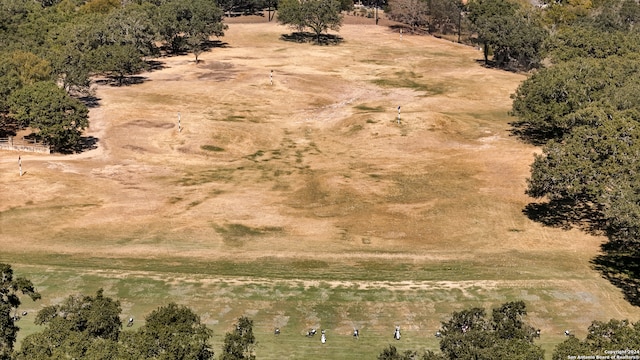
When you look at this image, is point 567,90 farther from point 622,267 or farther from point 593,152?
point 622,267

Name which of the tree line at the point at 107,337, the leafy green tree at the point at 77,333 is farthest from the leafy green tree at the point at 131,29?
the leafy green tree at the point at 77,333

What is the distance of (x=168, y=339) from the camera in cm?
2872

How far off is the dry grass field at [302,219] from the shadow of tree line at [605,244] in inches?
40.1

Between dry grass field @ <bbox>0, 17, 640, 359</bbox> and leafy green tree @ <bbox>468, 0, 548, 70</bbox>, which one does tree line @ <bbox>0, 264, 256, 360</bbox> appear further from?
leafy green tree @ <bbox>468, 0, 548, 70</bbox>

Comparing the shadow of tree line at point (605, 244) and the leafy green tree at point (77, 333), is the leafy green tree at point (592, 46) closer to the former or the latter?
the shadow of tree line at point (605, 244)

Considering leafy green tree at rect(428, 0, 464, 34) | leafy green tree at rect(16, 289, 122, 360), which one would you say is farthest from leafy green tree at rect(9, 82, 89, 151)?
leafy green tree at rect(428, 0, 464, 34)

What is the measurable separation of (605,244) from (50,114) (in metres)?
63.3

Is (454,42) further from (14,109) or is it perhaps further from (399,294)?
(399,294)

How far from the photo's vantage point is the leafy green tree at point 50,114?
81188mm

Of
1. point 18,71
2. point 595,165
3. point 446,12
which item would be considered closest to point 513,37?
point 446,12

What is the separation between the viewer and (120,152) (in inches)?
3270

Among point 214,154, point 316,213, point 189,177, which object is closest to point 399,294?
point 316,213

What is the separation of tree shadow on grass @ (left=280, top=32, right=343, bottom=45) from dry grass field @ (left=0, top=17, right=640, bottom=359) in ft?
171

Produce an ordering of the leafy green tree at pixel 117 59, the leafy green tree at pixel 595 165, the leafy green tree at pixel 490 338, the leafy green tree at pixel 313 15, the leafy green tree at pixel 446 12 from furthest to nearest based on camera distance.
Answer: the leafy green tree at pixel 446 12 < the leafy green tree at pixel 313 15 < the leafy green tree at pixel 117 59 < the leafy green tree at pixel 595 165 < the leafy green tree at pixel 490 338
